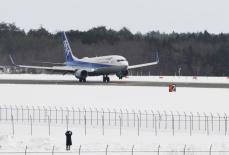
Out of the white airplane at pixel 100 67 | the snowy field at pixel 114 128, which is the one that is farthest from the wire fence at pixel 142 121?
the white airplane at pixel 100 67

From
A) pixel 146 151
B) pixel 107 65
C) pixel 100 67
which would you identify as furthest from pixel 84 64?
pixel 146 151

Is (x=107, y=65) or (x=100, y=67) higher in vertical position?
(x=107, y=65)

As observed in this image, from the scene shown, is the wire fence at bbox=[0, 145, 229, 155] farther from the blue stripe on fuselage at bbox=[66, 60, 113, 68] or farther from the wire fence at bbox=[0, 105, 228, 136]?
the blue stripe on fuselage at bbox=[66, 60, 113, 68]

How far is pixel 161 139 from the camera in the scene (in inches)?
1558

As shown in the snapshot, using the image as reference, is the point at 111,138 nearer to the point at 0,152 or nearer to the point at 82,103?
the point at 0,152

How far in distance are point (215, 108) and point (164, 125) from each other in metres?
10.9

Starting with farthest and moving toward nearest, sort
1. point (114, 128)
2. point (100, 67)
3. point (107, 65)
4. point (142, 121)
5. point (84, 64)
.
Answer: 1. point (84, 64)
2. point (100, 67)
3. point (107, 65)
4. point (142, 121)
5. point (114, 128)

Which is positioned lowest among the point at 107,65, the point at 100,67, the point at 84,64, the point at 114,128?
the point at 114,128

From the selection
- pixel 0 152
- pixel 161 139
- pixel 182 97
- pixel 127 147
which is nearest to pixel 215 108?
pixel 182 97

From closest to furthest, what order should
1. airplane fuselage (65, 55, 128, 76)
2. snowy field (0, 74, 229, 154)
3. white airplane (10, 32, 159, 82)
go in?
1. snowy field (0, 74, 229, 154)
2. airplane fuselage (65, 55, 128, 76)
3. white airplane (10, 32, 159, 82)

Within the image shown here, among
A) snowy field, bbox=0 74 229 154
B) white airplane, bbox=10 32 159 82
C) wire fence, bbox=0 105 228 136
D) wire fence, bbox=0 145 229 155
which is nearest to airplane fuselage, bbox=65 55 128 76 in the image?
white airplane, bbox=10 32 159 82

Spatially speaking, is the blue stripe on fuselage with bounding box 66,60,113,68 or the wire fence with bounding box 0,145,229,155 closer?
the wire fence with bounding box 0,145,229,155

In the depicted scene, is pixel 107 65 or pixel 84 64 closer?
pixel 107 65

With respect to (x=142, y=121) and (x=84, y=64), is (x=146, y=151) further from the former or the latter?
(x=84, y=64)
